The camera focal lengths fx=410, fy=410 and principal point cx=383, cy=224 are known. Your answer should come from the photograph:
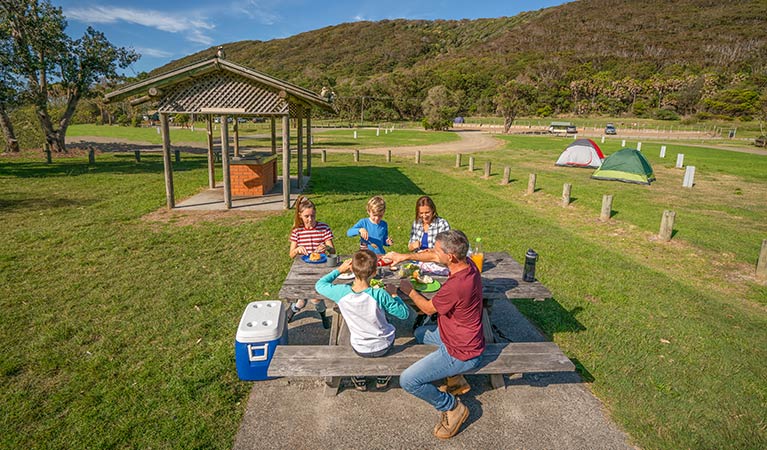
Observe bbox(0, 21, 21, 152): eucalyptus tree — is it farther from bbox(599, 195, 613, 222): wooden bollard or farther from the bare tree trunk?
bbox(599, 195, 613, 222): wooden bollard

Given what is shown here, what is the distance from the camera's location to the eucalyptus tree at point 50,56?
804 inches

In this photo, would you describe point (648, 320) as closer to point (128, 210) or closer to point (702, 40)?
point (128, 210)

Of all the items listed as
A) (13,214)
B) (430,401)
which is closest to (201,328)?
(430,401)

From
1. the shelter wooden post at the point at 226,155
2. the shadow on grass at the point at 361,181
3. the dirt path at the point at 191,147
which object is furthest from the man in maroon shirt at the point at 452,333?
the dirt path at the point at 191,147

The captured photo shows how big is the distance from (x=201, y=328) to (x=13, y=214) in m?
8.58

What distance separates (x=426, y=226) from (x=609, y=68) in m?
143

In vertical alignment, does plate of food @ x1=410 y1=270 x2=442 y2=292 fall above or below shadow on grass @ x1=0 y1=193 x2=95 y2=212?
above

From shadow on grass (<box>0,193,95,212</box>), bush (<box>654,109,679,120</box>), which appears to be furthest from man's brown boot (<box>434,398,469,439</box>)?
bush (<box>654,109,679,120</box>)

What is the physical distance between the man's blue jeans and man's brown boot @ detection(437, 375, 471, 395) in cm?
36

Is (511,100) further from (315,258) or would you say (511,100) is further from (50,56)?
(315,258)

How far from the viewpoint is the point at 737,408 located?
151 inches

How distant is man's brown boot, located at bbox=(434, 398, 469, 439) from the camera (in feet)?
10.9

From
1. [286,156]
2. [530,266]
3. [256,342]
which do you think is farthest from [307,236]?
[286,156]

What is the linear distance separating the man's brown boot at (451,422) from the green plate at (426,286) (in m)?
1.03
